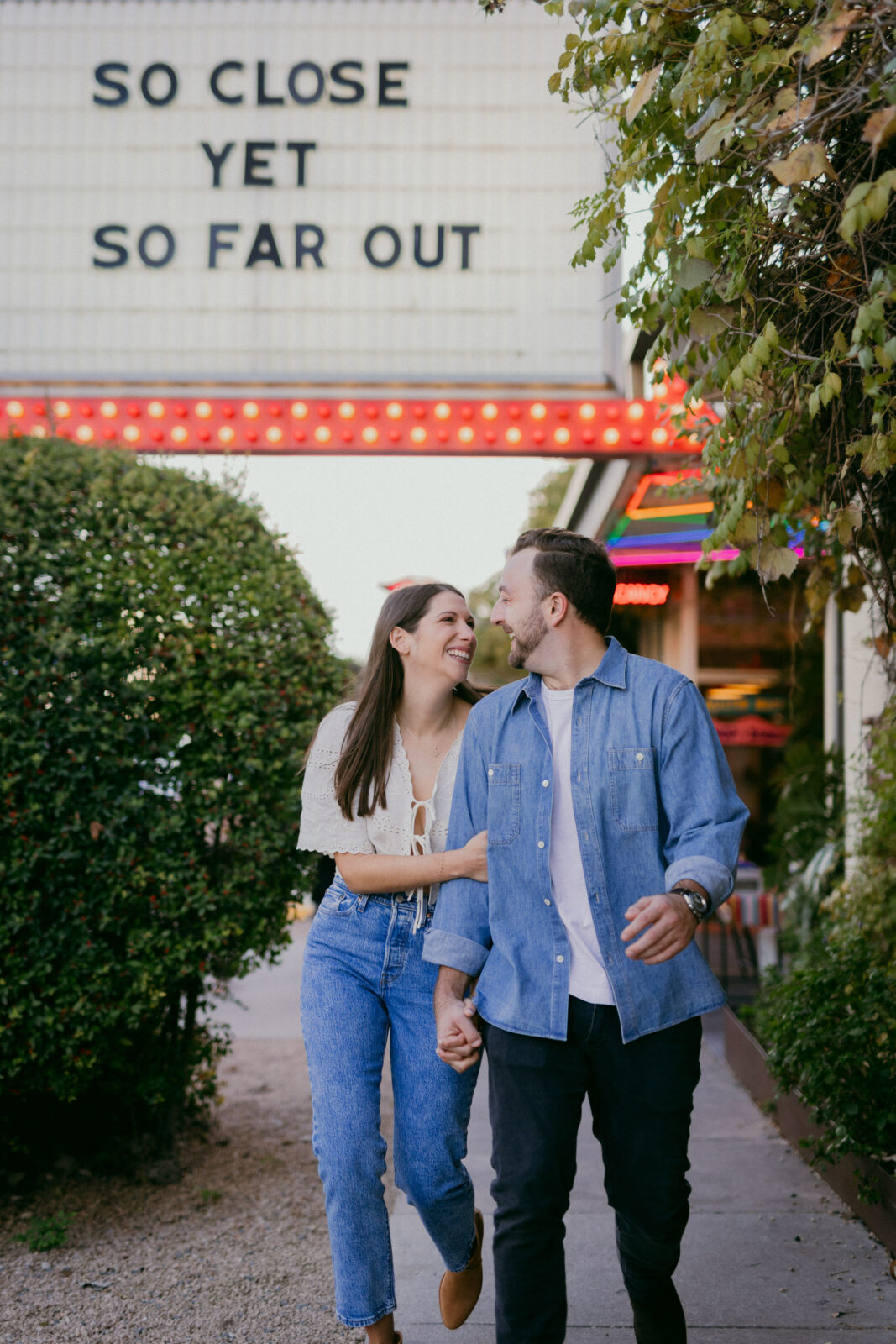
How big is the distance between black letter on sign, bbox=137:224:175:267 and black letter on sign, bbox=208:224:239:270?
8.1 inches

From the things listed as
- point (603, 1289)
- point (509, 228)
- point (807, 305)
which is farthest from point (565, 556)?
point (509, 228)

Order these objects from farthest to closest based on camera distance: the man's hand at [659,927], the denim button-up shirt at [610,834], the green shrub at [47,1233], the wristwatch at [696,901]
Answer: the green shrub at [47,1233]
the denim button-up shirt at [610,834]
the wristwatch at [696,901]
the man's hand at [659,927]

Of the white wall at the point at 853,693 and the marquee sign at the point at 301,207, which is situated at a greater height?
the marquee sign at the point at 301,207

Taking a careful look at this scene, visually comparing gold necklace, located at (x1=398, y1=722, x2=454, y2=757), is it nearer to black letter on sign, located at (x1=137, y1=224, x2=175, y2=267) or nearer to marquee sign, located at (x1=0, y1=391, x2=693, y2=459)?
marquee sign, located at (x1=0, y1=391, x2=693, y2=459)

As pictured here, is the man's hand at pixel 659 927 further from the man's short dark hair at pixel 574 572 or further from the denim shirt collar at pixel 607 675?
the man's short dark hair at pixel 574 572

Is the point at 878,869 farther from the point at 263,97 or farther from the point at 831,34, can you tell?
the point at 263,97

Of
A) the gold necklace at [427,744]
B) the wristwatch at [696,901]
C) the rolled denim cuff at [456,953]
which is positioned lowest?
the rolled denim cuff at [456,953]

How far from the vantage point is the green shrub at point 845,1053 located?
3740 millimetres

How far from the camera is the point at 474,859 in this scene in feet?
9.53

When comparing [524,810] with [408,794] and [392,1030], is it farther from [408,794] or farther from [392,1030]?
[392,1030]

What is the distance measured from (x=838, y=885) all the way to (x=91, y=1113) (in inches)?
153

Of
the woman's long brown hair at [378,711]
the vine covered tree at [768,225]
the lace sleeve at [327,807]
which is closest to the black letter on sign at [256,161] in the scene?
the vine covered tree at [768,225]

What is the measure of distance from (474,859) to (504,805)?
208 millimetres

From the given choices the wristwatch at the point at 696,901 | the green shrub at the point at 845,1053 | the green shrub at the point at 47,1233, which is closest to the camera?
the wristwatch at the point at 696,901
